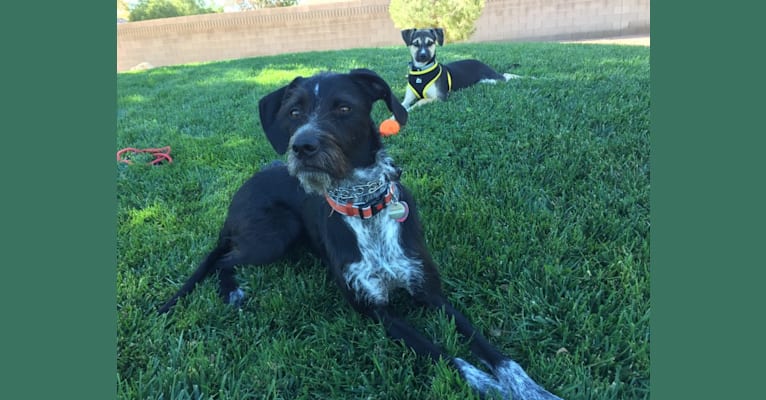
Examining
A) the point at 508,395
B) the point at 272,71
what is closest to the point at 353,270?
the point at 508,395

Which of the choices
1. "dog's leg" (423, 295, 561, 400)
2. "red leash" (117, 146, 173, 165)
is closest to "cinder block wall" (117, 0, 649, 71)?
"red leash" (117, 146, 173, 165)

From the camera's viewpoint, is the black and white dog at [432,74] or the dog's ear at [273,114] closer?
the dog's ear at [273,114]

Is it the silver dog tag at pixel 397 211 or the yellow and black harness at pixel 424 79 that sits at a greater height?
the yellow and black harness at pixel 424 79

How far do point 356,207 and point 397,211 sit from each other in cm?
26

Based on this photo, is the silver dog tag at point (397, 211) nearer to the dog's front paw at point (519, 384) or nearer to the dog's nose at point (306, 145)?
the dog's nose at point (306, 145)

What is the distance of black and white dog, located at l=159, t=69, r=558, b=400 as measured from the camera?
7.74ft

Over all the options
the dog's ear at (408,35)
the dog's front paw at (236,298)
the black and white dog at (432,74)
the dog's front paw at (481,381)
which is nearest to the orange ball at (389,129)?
the black and white dog at (432,74)

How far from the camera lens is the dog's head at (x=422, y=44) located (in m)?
7.32

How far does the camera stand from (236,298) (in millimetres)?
2824

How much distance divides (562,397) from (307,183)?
5.70ft

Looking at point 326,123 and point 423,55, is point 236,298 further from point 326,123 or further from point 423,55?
point 423,55

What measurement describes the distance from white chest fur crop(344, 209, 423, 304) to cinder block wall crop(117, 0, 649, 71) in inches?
829

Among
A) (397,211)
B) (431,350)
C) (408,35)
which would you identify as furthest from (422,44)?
(431,350)

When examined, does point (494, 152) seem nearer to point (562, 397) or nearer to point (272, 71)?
point (562, 397)
